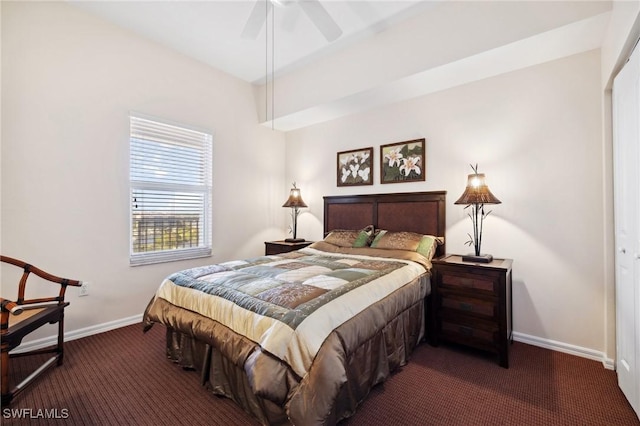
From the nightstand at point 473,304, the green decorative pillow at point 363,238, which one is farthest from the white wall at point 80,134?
the nightstand at point 473,304

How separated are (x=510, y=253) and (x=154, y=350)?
3403mm

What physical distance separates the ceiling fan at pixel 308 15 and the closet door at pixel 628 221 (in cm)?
192

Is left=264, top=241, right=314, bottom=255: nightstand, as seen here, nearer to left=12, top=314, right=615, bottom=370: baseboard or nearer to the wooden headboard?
the wooden headboard

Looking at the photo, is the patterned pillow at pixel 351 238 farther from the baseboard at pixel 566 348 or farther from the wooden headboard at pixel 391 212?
the baseboard at pixel 566 348

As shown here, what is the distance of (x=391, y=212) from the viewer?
3432 mm

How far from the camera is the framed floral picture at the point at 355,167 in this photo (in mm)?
3695

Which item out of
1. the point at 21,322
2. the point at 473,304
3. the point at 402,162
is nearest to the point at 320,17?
the point at 402,162

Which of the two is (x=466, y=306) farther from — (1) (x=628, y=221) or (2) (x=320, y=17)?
(2) (x=320, y=17)

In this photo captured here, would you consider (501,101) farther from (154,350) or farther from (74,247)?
(74,247)

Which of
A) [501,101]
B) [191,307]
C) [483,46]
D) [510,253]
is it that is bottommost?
[191,307]

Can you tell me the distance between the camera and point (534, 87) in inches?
101

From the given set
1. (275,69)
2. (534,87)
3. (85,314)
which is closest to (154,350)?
(85,314)

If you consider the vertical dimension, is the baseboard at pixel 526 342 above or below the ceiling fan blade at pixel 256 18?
below

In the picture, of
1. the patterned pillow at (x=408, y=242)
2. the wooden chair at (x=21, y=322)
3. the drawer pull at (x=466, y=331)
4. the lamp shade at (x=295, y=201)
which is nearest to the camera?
the wooden chair at (x=21, y=322)
